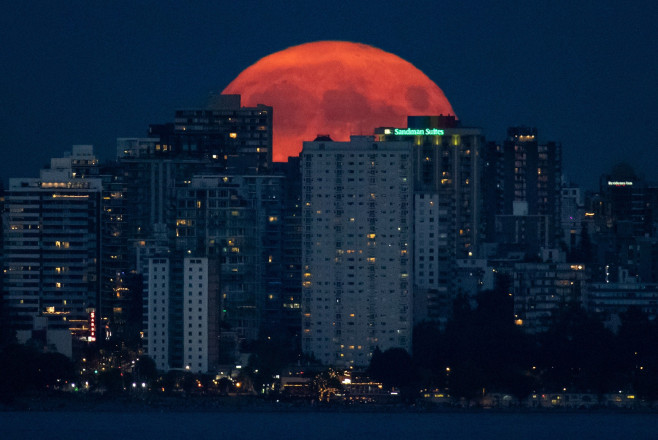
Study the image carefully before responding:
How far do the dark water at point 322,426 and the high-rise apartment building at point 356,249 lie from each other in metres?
6.25

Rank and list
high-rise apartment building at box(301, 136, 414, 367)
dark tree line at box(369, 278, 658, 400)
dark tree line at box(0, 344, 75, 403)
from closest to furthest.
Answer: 1. dark tree line at box(0, 344, 75, 403)
2. dark tree line at box(369, 278, 658, 400)
3. high-rise apartment building at box(301, 136, 414, 367)

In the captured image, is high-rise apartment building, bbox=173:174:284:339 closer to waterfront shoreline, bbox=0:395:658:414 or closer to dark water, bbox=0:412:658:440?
dark water, bbox=0:412:658:440

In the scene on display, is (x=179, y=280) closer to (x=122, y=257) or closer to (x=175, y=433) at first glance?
(x=175, y=433)

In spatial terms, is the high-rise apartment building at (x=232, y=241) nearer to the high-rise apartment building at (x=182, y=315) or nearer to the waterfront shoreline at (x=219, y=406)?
the high-rise apartment building at (x=182, y=315)

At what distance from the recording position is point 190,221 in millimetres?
174250

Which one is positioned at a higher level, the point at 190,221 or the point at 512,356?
the point at 190,221

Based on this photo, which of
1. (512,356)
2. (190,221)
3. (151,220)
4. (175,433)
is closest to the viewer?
(175,433)

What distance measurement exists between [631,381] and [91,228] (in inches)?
1893

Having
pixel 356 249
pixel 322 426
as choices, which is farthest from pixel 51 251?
pixel 322 426

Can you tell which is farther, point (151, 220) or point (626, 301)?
point (151, 220)

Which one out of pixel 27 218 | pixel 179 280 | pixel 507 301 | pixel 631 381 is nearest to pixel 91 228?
pixel 27 218

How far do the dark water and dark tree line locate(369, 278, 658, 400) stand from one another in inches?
93.4

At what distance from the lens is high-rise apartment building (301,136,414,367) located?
543ft

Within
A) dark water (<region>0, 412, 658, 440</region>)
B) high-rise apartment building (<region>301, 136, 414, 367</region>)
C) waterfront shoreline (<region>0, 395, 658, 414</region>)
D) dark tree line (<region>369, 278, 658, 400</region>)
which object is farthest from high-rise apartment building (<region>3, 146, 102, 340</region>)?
dark tree line (<region>369, 278, 658, 400</region>)
